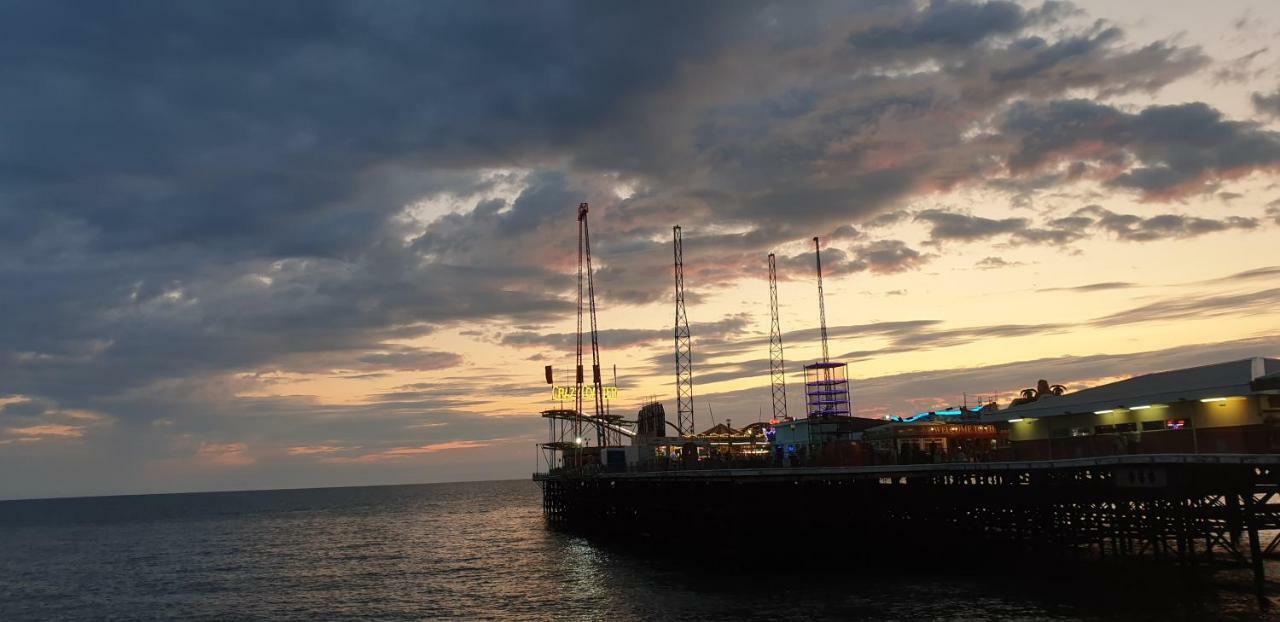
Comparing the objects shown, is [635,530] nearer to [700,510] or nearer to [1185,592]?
[700,510]

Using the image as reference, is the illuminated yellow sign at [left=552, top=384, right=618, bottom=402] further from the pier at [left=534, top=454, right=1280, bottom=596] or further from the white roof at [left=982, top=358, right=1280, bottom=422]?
the white roof at [left=982, top=358, right=1280, bottom=422]

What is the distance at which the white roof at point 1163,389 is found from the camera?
4338 centimetres

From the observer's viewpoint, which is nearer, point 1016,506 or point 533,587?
point 1016,506

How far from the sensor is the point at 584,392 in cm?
13900

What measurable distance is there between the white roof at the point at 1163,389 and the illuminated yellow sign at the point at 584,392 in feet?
281

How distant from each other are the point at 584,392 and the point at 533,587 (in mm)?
80036

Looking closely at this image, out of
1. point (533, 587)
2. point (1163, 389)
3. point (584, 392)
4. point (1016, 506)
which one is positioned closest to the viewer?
point (1163, 389)

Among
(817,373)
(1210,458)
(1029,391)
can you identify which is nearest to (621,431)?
(817,373)

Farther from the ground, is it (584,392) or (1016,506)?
(584,392)

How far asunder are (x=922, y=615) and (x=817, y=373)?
7874cm

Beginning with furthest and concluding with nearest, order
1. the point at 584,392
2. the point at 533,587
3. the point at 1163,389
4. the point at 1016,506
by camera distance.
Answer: the point at 584,392, the point at 533,587, the point at 1016,506, the point at 1163,389

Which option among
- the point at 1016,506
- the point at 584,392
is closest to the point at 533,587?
the point at 1016,506

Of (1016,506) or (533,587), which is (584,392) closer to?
(533,587)

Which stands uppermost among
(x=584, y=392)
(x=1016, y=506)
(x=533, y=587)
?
(x=584, y=392)
